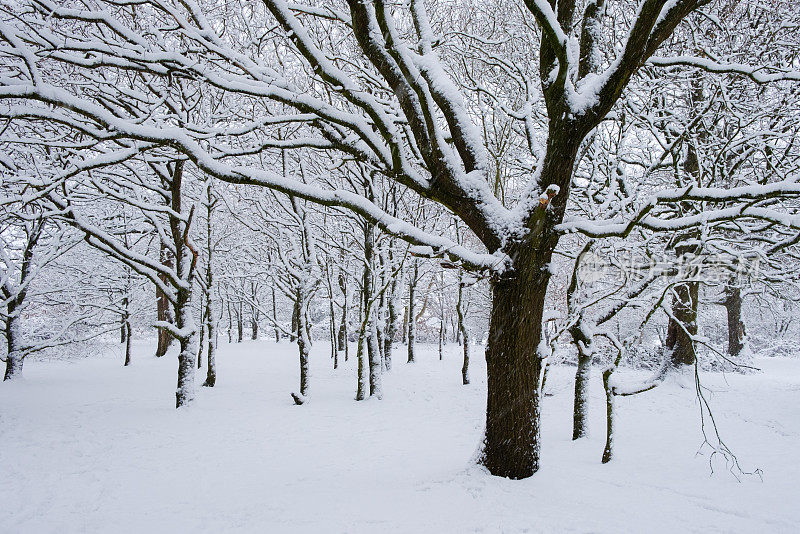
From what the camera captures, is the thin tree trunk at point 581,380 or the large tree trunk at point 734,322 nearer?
the thin tree trunk at point 581,380

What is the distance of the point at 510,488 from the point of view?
3.80m

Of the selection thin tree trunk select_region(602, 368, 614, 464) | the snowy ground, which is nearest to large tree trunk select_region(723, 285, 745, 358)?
the snowy ground

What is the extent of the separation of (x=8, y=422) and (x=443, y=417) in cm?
853

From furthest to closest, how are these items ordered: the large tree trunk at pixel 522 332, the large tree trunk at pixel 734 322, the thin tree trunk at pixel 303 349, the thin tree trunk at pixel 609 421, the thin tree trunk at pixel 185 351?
1. the large tree trunk at pixel 734 322
2. the thin tree trunk at pixel 303 349
3. the thin tree trunk at pixel 185 351
4. the thin tree trunk at pixel 609 421
5. the large tree trunk at pixel 522 332

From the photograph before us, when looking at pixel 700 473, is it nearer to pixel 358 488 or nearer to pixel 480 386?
pixel 358 488

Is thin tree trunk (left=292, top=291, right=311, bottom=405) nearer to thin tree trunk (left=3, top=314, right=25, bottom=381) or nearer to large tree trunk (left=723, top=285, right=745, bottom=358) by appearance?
thin tree trunk (left=3, top=314, right=25, bottom=381)

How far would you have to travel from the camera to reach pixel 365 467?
514 centimetres

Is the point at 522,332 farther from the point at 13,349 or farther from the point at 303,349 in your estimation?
the point at 13,349

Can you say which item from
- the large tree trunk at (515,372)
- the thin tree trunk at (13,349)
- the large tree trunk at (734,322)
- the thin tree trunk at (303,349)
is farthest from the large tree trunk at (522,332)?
the large tree trunk at (734,322)

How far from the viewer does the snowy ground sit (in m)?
3.50

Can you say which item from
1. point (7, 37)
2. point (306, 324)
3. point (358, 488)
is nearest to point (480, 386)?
point (306, 324)

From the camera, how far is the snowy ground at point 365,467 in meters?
3.50

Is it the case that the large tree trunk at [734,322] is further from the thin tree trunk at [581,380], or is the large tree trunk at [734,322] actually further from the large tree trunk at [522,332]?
the large tree trunk at [522,332]

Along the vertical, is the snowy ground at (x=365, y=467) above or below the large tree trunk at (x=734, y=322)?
below
